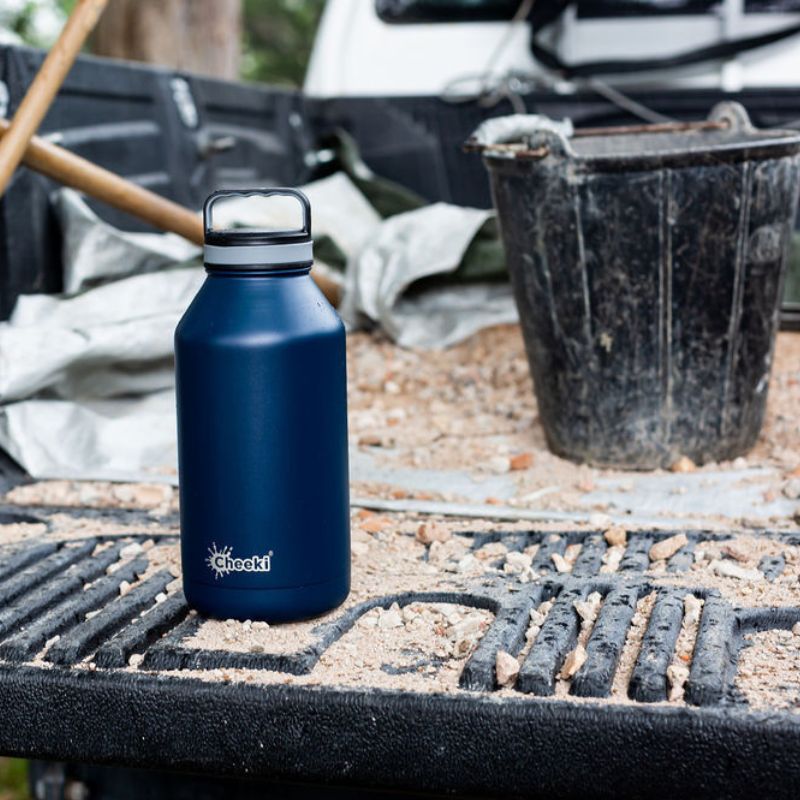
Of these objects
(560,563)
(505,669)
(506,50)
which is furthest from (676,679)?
(506,50)

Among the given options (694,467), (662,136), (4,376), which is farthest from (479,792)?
(662,136)

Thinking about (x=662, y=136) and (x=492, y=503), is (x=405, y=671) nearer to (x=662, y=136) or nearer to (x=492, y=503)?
(x=492, y=503)

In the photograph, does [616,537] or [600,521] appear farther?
[600,521]

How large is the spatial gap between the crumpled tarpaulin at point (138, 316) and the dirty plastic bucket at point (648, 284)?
35.3 inches

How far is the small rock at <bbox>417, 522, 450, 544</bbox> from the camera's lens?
227 centimetres

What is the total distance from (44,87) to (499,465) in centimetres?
131

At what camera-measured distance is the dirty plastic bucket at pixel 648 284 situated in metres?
2.61

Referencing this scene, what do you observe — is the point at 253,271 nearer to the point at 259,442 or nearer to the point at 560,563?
the point at 259,442

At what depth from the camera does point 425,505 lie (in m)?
2.51

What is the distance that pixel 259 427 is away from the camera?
1738mm

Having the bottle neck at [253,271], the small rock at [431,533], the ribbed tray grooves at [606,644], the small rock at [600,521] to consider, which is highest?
the bottle neck at [253,271]

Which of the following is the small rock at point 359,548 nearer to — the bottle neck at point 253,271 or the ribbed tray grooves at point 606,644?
the ribbed tray grooves at point 606,644

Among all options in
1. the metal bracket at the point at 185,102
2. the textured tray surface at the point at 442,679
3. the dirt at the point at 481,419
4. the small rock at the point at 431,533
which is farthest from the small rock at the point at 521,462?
the metal bracket at the point at 185,102

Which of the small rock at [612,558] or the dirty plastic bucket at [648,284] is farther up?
the dirty plastic bucket at [648,284]
